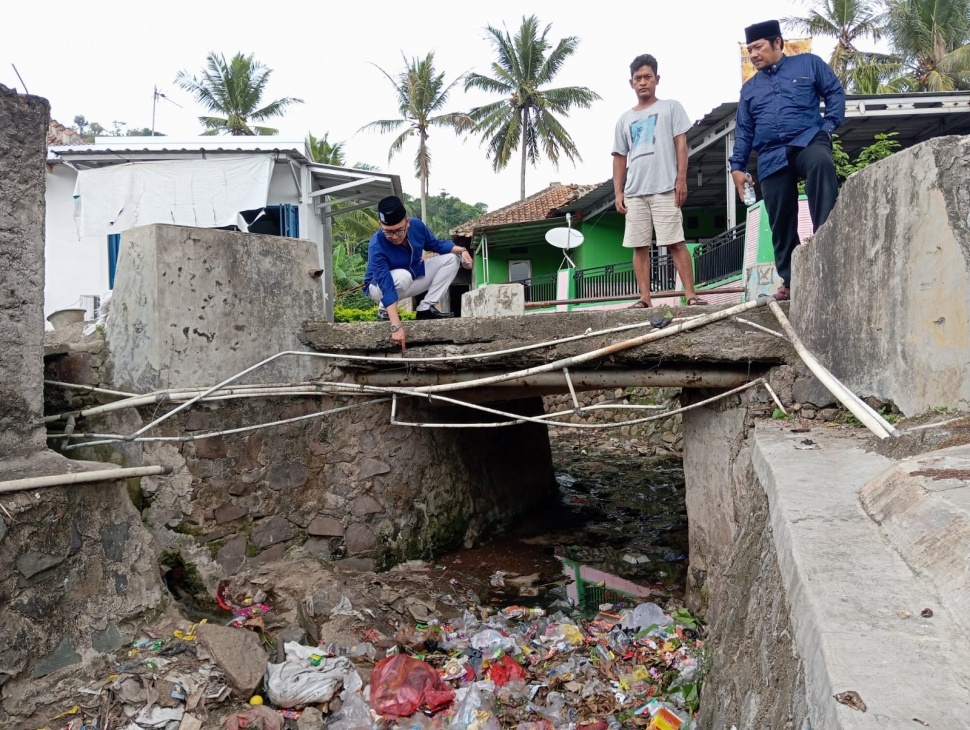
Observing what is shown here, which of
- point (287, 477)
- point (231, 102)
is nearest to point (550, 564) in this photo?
point (287, 477)

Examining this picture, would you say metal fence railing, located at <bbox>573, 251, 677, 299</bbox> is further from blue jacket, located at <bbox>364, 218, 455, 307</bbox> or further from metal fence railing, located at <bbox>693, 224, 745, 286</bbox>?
blue jacket, located at <bbox>364, 218, 455, 307</bbox>

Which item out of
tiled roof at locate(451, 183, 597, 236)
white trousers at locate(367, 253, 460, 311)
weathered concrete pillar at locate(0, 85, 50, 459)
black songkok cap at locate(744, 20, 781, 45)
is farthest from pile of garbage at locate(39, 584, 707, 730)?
tiled roof at locate(451, 183, 597, 236)

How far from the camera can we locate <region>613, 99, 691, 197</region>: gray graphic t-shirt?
14.6 ft

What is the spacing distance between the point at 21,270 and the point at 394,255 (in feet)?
7.52

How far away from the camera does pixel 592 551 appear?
6.54 metres

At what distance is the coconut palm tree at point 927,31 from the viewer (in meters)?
18.4

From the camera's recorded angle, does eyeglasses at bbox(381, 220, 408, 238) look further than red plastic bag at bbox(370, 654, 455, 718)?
Yes

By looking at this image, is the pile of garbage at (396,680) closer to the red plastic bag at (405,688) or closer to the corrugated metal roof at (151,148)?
the red plastic bag at (405,688)

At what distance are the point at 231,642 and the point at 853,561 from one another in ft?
10.0

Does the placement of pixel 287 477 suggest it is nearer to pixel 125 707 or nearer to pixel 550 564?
pixel 125 707

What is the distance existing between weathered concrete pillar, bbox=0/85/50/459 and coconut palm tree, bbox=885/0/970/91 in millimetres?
20538

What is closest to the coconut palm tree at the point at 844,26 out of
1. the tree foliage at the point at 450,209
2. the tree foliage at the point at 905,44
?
the tree foliage at the point at 905,44

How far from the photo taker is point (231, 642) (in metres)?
3.54

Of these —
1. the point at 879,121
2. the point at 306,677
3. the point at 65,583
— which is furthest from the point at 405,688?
the point at 879,121
